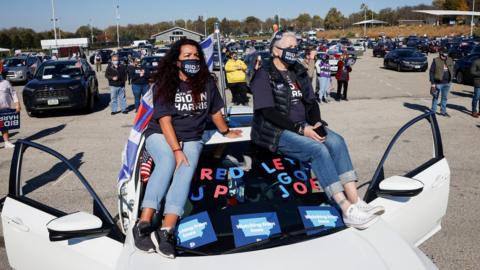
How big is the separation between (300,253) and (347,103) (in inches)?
504

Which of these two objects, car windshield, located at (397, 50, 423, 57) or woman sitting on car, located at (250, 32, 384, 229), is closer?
woman sitting on car, located at (250, 32, 384, 229)

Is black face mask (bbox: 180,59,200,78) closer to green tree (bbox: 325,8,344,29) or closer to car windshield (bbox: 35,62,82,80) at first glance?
car windshield (bbox: 35,62,82,80)

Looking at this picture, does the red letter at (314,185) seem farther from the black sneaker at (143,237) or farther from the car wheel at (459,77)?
the car wheel at (459,77)

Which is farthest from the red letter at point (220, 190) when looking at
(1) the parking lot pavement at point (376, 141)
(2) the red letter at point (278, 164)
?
(1) the parking lot pavement at point (376, 141)

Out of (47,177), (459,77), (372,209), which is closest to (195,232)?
(372,209)

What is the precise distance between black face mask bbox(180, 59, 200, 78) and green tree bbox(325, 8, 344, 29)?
452ft

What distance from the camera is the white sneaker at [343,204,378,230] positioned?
2629 mm

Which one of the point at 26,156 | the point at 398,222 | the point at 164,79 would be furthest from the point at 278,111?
the point at 26,156

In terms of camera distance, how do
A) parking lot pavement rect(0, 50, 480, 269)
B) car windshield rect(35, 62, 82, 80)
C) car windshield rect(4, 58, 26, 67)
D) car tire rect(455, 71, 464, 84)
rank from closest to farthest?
parking lot pavement rect(0, 50, 480, 269) < car windshield rect(35, 62, 82, 80) < car tire rect(455, 71, 464, 84) < car windshield rect(4, 58, 26, 67)

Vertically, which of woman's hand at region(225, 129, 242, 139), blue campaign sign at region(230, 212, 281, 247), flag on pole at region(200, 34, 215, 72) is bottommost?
blue campaign sign at region(230, 212, 281, 247)

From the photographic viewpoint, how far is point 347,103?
14.6 meters

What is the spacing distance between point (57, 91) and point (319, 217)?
12.2 meters


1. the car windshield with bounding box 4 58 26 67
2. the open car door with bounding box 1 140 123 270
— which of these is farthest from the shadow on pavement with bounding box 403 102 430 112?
the car windshield with bounding box 4 58 26 67

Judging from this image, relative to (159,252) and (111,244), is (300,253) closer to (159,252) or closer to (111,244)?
(159,252)
